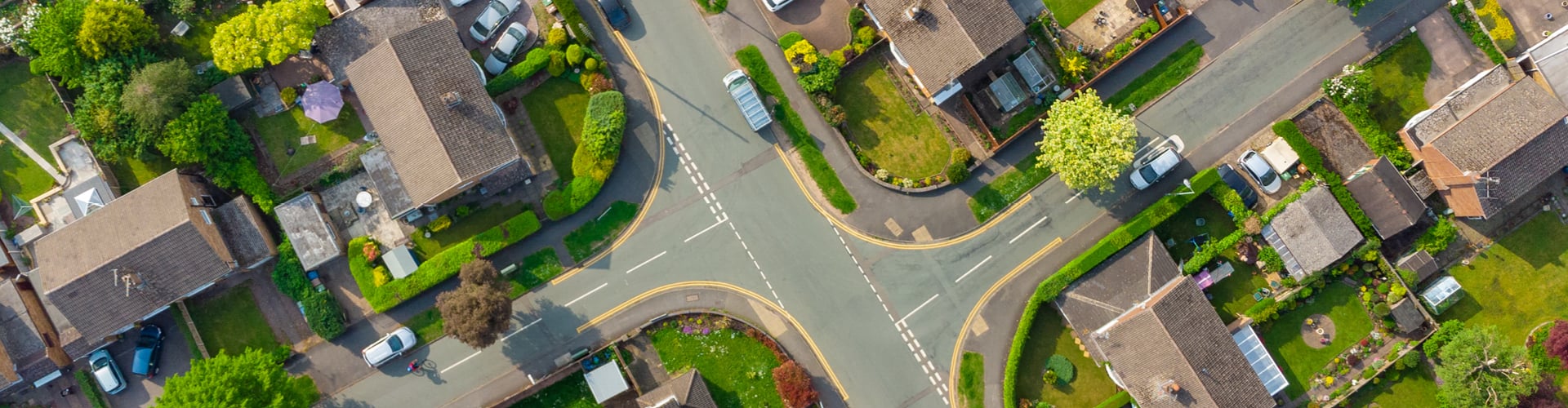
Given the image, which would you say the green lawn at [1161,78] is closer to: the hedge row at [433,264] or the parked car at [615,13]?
the parked car at [615,13]

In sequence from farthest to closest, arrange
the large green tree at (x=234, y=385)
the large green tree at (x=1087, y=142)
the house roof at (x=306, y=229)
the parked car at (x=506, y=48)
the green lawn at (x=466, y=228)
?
the green lawn at (x=466, y=228), the parked car at (x=506, y=48), the house roof at (x=306, y=229), the large green tree at (x=1087, y=142), the large green tree at (x=234, y=385)

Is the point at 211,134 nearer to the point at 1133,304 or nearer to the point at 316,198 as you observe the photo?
the point at 316,198

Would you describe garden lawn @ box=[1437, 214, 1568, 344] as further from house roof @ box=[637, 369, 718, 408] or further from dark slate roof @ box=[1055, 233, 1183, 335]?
house roof @ box=[637, 369, 718, 408]

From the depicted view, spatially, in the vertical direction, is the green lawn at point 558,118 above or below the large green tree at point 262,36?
below

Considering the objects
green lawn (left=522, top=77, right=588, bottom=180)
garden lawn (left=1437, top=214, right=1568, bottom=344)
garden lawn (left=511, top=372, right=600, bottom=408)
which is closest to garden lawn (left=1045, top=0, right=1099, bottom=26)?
garden lawn (left=1437, top=214, right=1568, bottom=344)

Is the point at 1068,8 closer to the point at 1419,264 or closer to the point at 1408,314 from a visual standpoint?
the point at 1419,264

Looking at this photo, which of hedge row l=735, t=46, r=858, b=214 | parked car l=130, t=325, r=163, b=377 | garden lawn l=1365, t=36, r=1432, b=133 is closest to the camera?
parked car l=130, t=325, r=163, b=377

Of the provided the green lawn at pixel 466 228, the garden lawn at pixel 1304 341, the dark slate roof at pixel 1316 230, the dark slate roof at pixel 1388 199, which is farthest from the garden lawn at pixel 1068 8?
the green lawn at pixel 466 228
